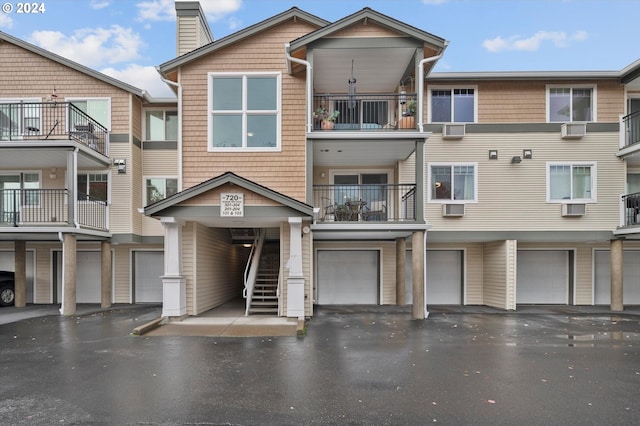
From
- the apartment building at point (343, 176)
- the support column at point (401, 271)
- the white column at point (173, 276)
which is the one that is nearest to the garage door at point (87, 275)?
the apartment building at point (343, 176)

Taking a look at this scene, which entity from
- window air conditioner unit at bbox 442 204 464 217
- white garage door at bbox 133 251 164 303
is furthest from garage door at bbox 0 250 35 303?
window air conditioner unit at bbox 442 204 464 217

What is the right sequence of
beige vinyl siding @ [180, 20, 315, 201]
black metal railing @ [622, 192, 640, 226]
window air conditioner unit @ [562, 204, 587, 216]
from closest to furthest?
beige vinyl siding @ [180, 20, 315, 201] < black metal railing @ [622, 192, 640, 226] < window air conditioner unit @ [562, 204, 587, 216]

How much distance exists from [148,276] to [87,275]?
7.63 feet

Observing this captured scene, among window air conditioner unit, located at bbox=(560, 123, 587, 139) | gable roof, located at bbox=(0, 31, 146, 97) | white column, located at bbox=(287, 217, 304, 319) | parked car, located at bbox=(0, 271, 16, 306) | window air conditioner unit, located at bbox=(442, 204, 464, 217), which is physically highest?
gable roof, located at bbox=(0, 31, 146, 97)

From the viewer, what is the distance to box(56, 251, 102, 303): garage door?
47.1 ft

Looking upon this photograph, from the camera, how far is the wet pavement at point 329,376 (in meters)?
4.54

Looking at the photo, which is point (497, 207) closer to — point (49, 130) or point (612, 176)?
point (612, 176)

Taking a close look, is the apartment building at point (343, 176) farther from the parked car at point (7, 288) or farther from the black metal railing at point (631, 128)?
the parked car at point (7, 288)

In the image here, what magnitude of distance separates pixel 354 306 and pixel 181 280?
5.88 m

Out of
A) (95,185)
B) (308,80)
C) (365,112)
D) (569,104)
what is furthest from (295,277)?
(569,104)

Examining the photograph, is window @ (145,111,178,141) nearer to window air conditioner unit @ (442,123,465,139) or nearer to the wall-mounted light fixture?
the wall-mounted light fixture

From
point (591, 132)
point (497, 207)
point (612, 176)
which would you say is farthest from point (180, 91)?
point (612, 176)

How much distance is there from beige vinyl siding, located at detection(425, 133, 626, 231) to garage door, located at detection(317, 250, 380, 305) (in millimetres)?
2806

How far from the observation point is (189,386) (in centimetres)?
542
